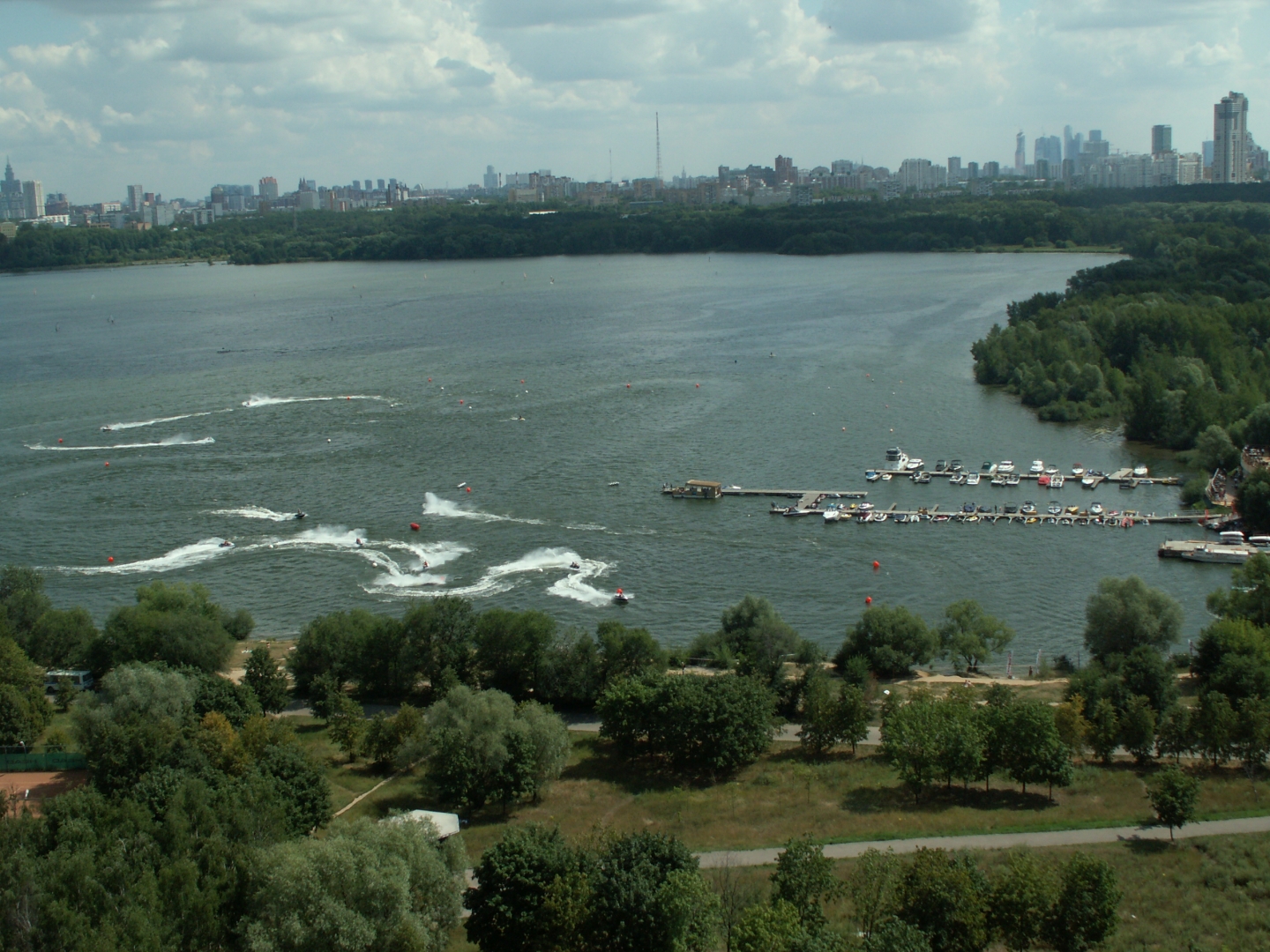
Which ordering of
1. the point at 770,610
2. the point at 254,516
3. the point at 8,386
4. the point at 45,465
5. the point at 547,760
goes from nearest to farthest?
1. the point at 547,760
2. the point at 770,610
3. the point at 254,516
4. the point at 45,465
5. the point at 8,386

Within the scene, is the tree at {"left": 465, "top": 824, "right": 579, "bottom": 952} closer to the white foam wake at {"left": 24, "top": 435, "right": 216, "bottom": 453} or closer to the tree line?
the white foam wake at {"left": 24, "top": 435, "right": 216, "bottom": 453}

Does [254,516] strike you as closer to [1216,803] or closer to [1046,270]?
[1216,803]

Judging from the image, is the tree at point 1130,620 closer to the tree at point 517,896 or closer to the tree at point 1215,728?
the tree at point 1215,728

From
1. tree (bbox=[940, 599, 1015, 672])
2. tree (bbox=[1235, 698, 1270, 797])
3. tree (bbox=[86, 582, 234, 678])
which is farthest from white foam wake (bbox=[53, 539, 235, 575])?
tree (bbox=[1235, 698, 1270, 797])

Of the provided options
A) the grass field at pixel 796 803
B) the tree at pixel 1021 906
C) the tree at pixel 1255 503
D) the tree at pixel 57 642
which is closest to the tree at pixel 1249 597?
the grass field at pixel 796 803

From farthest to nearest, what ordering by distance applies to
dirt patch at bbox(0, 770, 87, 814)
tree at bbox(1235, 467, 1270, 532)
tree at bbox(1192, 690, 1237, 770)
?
1. tree at bbox(1235, 467, 1270, 532)
2. tree at bbox(1192, 690, 1237, 770)
3. dirt patch at bbox(0, 770, 87, 814)

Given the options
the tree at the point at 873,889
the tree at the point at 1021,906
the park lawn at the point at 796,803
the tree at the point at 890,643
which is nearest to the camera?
the tree at the point at 1021,906

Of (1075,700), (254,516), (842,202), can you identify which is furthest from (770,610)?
(842,202)
